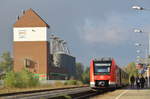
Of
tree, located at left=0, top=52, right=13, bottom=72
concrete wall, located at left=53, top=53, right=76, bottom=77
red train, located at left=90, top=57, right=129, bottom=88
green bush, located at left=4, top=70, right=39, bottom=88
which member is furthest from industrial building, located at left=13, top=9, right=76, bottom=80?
red train, located at left=90, top=57, right=129, bottom=88

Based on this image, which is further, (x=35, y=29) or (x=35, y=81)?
(x=35, y=29)

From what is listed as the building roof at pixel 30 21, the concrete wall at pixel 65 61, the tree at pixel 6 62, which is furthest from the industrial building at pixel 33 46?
the tree at pixel 6 62

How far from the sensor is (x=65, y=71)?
154125 millimetres

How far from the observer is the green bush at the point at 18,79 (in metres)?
71.1

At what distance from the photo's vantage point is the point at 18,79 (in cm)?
7262

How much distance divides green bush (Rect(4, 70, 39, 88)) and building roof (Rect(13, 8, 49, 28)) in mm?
64818

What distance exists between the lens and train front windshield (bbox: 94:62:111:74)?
43.5 m

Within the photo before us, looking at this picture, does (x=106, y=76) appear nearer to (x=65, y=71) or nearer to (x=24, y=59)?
(x=24, y=59)

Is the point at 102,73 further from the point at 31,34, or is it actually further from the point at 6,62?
the point at 6,62

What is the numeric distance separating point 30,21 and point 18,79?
69.6 metres

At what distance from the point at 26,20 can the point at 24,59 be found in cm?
1401

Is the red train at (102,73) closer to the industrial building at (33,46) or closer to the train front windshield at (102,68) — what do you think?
the train front windshield at (102,68)

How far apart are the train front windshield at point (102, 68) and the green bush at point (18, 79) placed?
2995 centimetres

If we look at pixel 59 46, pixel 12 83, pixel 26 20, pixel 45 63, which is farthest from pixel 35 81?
pixel 59 46
